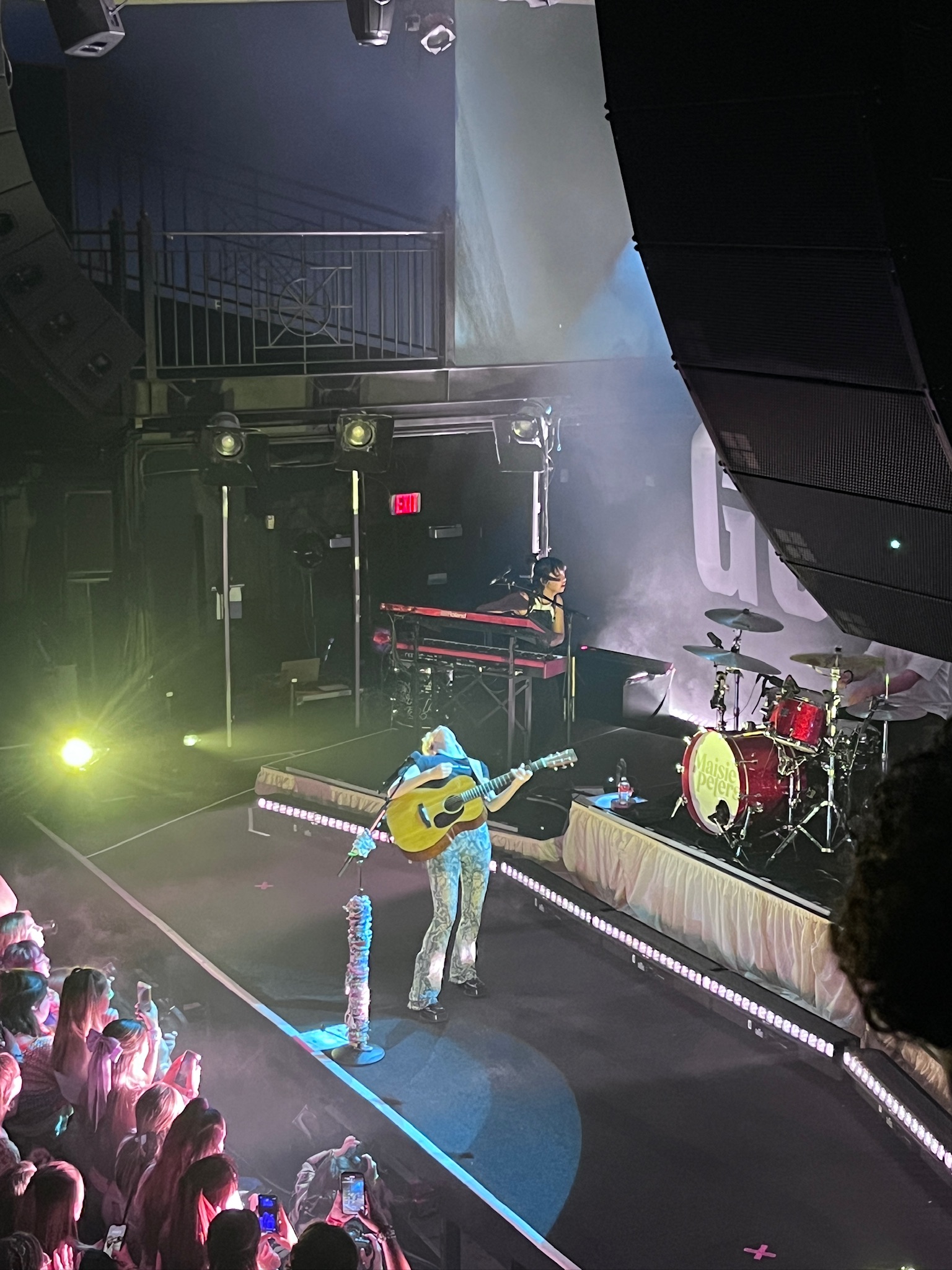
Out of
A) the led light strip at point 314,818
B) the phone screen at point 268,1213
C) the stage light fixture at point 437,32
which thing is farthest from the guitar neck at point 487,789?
the stage light fixture at point 437,32

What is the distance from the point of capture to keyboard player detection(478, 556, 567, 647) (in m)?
9.81

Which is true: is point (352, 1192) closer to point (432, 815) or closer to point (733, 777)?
point (432, 815)

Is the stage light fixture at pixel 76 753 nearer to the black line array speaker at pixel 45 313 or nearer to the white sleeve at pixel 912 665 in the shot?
the black line array speaker at pixel 45 313

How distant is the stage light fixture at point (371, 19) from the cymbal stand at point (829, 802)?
5.04m

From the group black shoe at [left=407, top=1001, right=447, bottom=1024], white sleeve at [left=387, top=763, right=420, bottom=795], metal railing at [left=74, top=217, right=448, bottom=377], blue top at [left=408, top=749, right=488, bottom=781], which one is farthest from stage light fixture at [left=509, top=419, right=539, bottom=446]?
black shoe at [left=407, top=1001, right=447, bottom=1024]

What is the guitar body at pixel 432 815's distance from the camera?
653 centimetres

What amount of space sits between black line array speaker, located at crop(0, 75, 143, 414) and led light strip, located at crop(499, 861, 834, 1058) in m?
4.31

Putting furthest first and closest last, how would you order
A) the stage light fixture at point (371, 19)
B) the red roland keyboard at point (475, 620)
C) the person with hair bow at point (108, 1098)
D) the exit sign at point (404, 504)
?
the exit sign at point (404, 504) → the red roland keyboard at point (475, 620) → the stage light fixture at point (371, 19) → the person with hair bow at point (108, 1098)

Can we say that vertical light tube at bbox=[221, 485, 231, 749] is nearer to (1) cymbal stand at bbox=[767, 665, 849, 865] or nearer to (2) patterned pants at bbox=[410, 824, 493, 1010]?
(2) patterned pants at bbox=[410, 824, 493, 1010]

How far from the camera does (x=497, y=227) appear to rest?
41.0 feet

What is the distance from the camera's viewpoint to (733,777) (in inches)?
291

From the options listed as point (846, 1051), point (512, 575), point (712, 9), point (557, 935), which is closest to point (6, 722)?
point (512, 575)

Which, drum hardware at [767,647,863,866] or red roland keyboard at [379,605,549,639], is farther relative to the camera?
red roland keyboard at [379,605,549,639]

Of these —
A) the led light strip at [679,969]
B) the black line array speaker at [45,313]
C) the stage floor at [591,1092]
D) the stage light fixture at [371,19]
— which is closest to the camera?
the stage floor at [591,1092]
